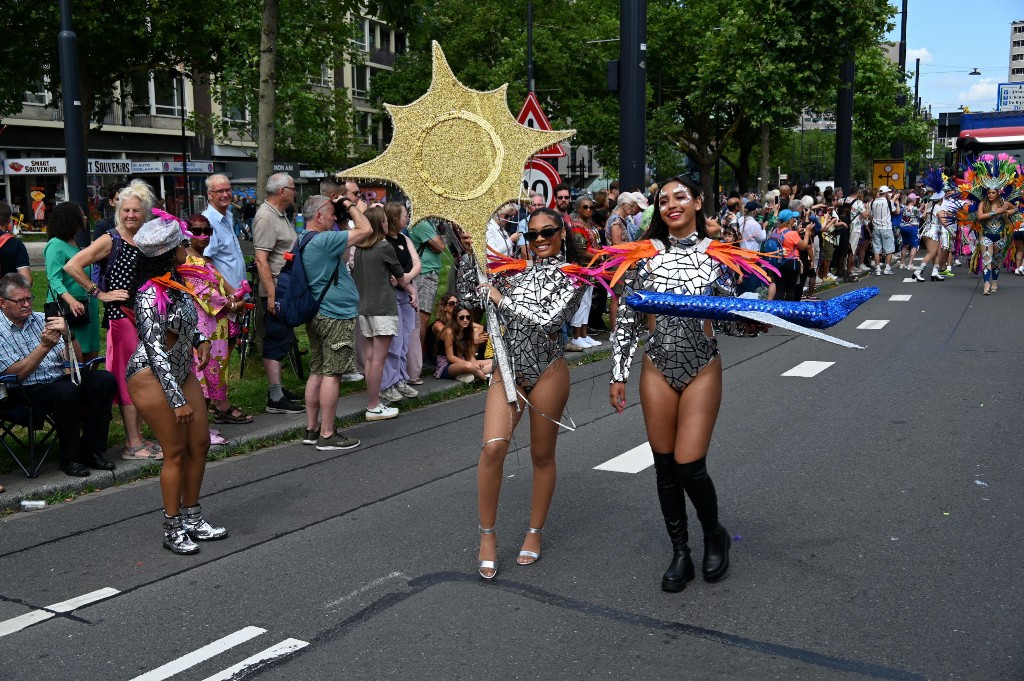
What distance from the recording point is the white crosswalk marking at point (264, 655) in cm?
409

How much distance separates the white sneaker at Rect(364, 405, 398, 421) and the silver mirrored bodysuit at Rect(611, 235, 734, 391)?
4520mm

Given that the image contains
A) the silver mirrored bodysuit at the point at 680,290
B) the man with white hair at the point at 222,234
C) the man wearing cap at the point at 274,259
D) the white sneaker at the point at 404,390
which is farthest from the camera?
the white sneaker at the point at 404,390

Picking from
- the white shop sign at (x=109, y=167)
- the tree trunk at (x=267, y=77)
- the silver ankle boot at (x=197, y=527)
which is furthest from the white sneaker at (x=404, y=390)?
the white shop sign at (x=109, y=167)

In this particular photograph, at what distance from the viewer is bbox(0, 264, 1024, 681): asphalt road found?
13.8 feet

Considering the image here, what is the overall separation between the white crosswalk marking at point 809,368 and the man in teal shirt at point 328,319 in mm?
4965

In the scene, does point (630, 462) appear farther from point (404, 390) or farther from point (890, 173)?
point (890, 173)

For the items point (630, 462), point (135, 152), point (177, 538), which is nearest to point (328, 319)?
point (630, 462)

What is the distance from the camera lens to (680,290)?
15.8 ft

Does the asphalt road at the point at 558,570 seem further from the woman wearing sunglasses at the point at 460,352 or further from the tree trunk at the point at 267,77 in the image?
the tree trunk at the point at 267,77

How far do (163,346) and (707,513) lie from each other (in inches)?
115

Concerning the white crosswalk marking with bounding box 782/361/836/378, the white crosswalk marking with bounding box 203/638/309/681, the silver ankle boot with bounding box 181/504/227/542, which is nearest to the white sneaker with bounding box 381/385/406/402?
the silver ankle boot with bounding box 181/504/227/542

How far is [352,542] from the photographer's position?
5.71 m

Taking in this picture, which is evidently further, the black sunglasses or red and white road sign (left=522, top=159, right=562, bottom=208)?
red and white road sign (left=522, top=159, right=562, bottom=208)

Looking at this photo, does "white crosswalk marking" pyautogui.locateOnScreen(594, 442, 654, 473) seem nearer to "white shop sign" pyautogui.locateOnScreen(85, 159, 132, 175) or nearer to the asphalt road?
the asphalt road
